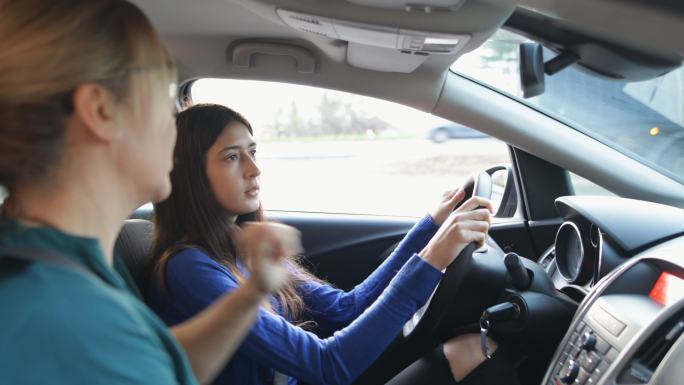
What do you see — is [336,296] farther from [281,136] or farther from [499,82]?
[281,136]

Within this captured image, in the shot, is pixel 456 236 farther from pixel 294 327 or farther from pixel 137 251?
pixel 137 251

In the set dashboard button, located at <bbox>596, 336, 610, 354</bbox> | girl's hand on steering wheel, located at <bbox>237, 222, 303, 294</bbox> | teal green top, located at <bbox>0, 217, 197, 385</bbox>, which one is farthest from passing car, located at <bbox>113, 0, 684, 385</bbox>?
teal green top, located at <bbox>0, 217, 197, 385</bbox>

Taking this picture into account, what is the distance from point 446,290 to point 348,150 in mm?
2389

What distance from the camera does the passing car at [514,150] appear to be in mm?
1374

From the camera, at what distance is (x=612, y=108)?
2135mm

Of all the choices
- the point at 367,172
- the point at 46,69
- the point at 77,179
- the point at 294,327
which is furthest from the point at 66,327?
the point at 367,172

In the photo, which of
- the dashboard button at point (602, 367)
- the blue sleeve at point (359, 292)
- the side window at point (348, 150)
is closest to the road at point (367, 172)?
the side window at point (348, 150)

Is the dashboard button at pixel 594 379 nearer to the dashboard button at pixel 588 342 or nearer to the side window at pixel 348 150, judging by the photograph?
the dashboard button at pixel 588 342

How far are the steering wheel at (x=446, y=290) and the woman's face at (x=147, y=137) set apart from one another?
3.18ft

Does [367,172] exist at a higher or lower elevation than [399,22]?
lower

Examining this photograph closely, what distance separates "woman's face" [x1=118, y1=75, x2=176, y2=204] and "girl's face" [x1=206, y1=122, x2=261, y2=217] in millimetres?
745

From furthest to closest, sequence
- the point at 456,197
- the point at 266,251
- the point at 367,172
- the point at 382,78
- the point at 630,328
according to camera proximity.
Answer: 1. the point at 367,172
2. the point at 382,78
3. the point at 456,197
4. the point at 630,328
5. the point at 266,251

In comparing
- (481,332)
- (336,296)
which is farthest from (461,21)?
(336,296)

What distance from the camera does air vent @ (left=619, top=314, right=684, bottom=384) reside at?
130 centimetres
